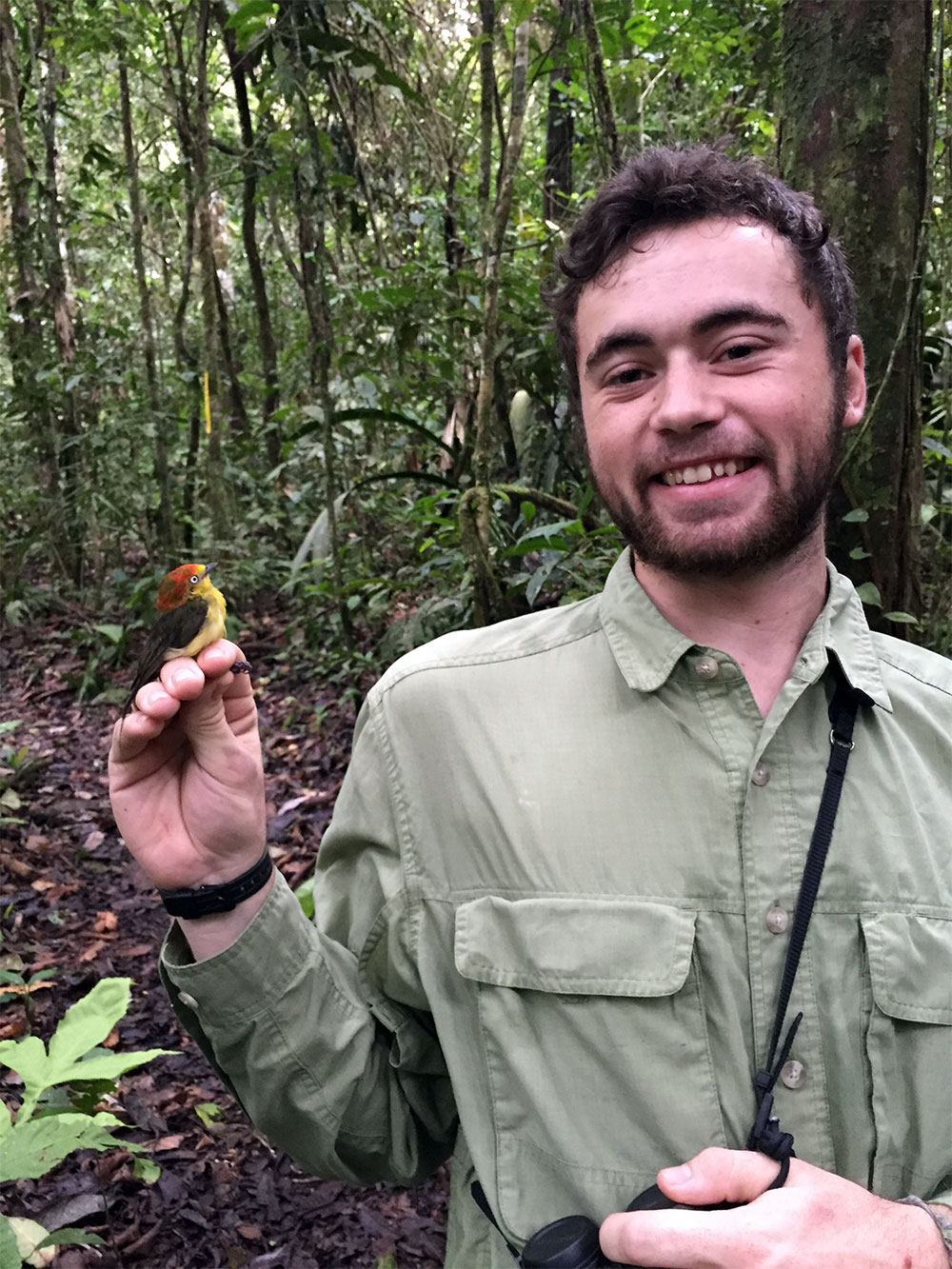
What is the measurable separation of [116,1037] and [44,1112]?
1275mm

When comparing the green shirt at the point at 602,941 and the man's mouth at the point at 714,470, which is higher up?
the man's mouth at the point at 714,470

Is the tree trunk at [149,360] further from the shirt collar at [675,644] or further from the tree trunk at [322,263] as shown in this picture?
the shirt collar at [675,644]

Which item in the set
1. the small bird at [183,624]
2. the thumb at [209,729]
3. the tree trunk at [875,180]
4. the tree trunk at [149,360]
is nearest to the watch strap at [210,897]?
the thumb at [209,729]

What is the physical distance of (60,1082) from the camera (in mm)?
1882

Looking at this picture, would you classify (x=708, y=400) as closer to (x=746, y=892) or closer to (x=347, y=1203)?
(x=746, y=892)

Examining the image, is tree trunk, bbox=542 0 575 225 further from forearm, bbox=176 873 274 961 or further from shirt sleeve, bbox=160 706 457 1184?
forearm, bbox=176 873 274 961

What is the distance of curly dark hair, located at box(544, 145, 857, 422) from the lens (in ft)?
5.07

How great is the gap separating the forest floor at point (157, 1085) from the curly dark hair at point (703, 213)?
7.41 feet

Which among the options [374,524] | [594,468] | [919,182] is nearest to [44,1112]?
[594,468]

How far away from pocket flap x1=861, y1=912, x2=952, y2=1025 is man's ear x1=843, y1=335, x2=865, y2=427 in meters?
0.86

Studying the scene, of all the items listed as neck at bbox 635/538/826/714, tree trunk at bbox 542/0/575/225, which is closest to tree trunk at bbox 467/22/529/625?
neck at bbox 635/538/826/714

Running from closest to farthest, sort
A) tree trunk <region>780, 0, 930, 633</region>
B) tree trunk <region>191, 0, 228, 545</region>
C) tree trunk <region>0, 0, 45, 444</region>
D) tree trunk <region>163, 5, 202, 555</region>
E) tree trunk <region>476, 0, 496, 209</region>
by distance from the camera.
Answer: tree trunk <region>780, 0, 930, 633</region>, tree trunk <region>476, 0, 496, 209</region>, tree trunk <region>191, 0, 228, 545</region>, tree trunk <region>163, 5, 202, 555</region>, tree trunk <region>0, 0, 45, 444</region>

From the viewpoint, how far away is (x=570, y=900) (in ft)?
4.53

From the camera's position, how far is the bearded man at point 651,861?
4.26 ft
